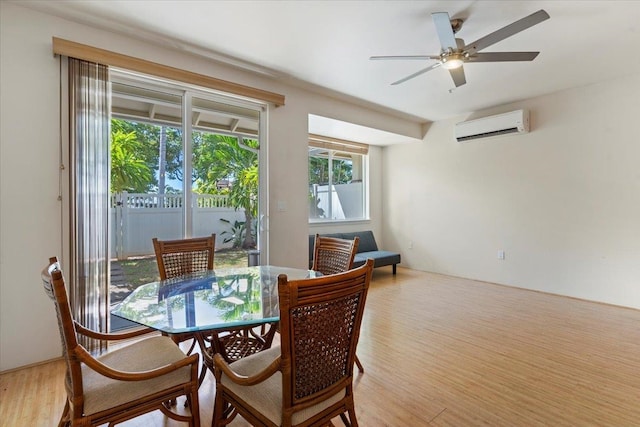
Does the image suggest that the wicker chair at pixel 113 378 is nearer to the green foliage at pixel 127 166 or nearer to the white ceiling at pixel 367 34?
the green foliage at pixel 127 166

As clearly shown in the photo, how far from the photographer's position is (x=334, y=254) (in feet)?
7.91

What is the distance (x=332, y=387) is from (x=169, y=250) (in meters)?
1.63

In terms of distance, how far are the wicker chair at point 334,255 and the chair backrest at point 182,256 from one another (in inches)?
34.4

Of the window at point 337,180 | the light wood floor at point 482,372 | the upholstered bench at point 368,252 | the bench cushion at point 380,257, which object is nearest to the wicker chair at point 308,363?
the light wood floor at point 482,372

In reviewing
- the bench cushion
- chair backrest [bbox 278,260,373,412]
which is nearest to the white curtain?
chair backrest [bbox 278,260,373,412]

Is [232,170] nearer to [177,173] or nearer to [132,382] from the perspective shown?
[177,173]

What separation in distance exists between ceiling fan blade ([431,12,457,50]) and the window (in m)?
3.05

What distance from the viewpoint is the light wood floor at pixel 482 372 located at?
5.84 ft

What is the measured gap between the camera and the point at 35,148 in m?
2.31

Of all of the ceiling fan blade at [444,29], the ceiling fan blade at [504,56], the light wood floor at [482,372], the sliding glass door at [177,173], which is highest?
the ceiling fan blade at [444,29]

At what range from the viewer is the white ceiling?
2.29 m

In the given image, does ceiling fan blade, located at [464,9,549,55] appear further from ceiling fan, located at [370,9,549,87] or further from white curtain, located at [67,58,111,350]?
white curtain, located at [67,58,111,350]

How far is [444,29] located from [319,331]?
218cm

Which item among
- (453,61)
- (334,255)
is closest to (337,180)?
(453,61)
